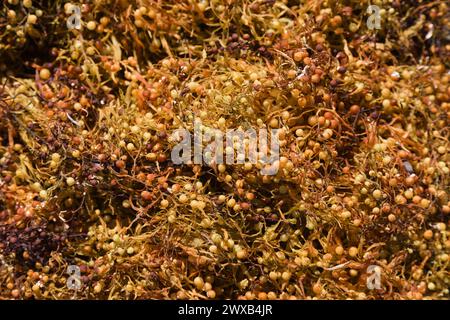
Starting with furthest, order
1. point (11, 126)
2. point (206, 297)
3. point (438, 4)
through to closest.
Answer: point (438, 4) → point (11, 126) → point (206, 297)

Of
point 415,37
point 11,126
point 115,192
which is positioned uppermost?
point 415,37

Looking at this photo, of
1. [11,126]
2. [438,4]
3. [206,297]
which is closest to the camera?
[206,297]

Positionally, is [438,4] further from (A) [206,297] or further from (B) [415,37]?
(A) [206,297]

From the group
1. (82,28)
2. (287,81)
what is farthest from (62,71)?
(287,81)

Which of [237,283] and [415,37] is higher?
[415,37]
